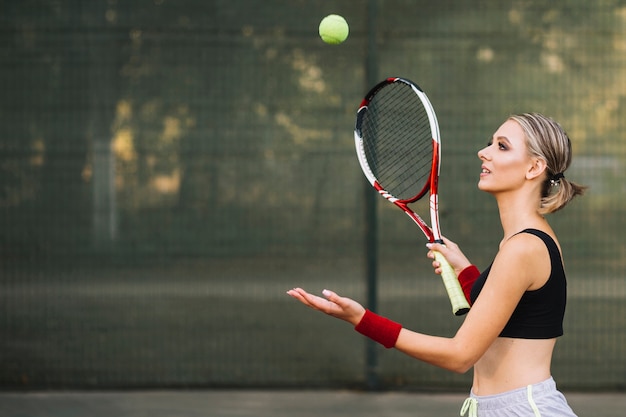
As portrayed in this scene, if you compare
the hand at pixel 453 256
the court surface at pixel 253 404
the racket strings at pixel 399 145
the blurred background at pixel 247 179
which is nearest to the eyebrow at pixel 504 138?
the hand at pixel 453 256

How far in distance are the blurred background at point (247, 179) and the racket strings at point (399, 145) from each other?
0.50 metres

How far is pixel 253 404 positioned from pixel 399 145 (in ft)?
5.49

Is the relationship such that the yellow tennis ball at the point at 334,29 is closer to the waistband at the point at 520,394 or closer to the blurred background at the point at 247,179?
the blurred background at the point at 247,179

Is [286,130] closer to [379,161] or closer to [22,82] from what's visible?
[379,161]

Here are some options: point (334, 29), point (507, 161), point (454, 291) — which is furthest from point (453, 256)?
point (334, 29)

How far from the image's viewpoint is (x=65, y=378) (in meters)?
5.83

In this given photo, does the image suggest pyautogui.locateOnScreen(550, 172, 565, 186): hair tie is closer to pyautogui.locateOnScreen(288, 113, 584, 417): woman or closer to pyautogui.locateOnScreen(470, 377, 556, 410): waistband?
pyautogui.locateOnScreen(288, 113, 584, 417): woman

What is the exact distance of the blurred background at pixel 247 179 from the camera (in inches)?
228

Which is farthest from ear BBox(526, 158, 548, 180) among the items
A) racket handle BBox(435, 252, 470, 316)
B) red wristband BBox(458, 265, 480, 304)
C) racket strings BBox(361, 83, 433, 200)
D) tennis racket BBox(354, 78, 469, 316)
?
racket strings BBox(361, 83, 433, 200)

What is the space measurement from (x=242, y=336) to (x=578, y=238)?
2067mm

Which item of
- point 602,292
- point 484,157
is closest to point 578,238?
point 602,292

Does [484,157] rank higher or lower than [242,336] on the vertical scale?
higher

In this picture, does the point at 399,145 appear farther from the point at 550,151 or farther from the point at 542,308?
the point at 542,308

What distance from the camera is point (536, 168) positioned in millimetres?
2645
